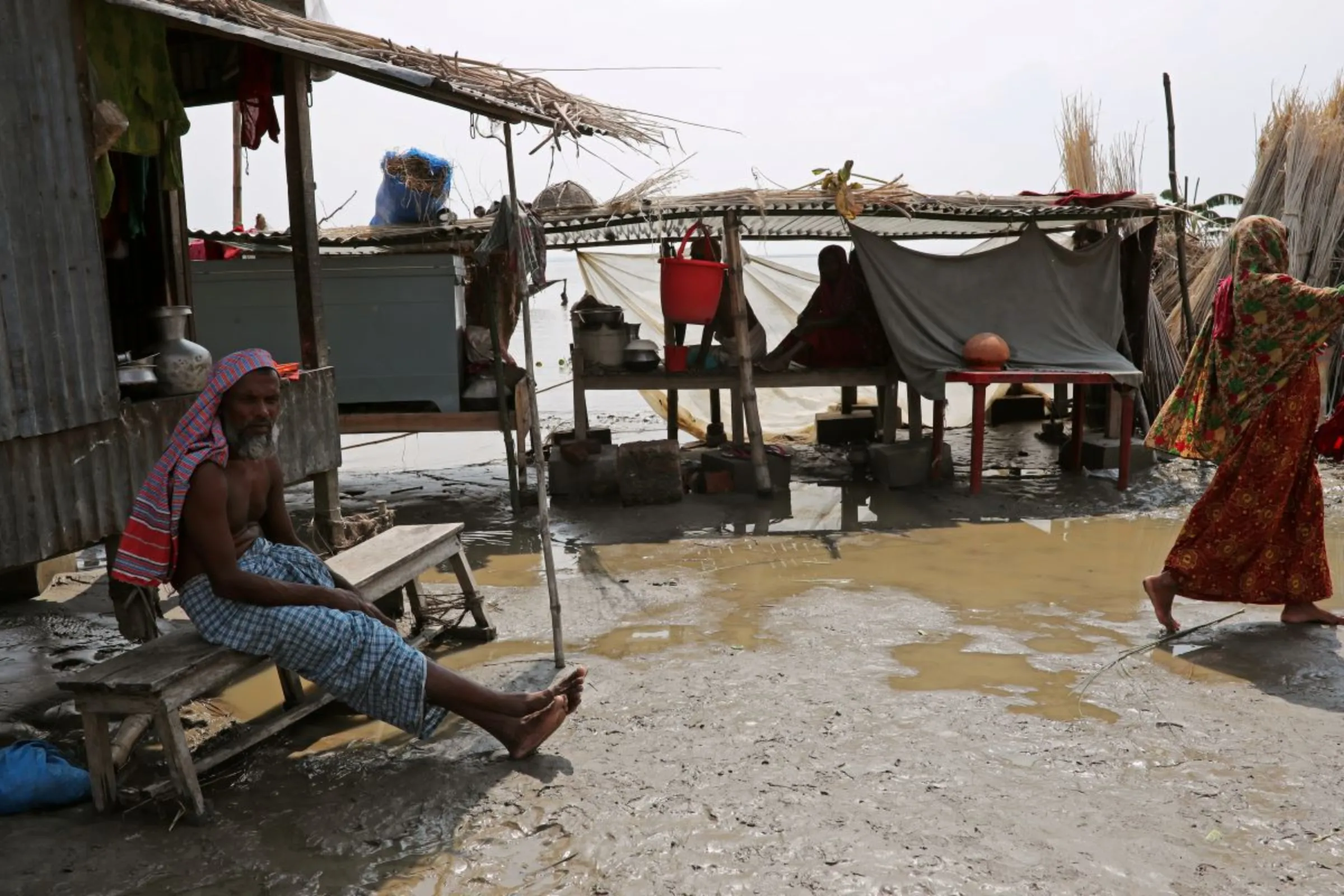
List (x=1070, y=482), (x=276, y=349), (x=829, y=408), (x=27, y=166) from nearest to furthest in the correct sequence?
(x=27, y=166) < (x=276, y=349) < (x=1070, y=482) < (x=829, y=408)

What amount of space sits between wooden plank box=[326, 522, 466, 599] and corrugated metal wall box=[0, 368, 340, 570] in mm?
910

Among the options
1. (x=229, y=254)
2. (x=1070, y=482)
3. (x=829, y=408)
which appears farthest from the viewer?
(x=829, y=408)

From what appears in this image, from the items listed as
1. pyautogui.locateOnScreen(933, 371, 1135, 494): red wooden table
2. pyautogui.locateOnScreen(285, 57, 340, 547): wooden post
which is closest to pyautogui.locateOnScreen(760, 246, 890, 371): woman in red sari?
pyautogui.locateOnScreen(933, 371, 1135, 494): red wooden table

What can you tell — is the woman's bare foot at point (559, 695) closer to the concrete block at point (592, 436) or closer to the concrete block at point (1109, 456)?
the concrete block at point (592, 436)

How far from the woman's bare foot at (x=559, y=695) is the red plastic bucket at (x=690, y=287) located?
4645 millimetres

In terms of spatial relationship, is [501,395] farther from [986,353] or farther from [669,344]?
[986,353]

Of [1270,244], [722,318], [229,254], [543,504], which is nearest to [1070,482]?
[722,318]

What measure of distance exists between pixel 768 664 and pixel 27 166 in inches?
134

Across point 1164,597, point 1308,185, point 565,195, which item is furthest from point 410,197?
point 1308,185

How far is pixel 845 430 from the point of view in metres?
10.8

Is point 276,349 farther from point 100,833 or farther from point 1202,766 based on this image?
point 1202,766

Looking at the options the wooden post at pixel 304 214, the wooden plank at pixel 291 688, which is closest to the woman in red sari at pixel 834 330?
the wooden post at pixel 304 214

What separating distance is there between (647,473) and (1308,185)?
22.5ft

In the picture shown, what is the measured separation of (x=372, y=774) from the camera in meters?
3.60
